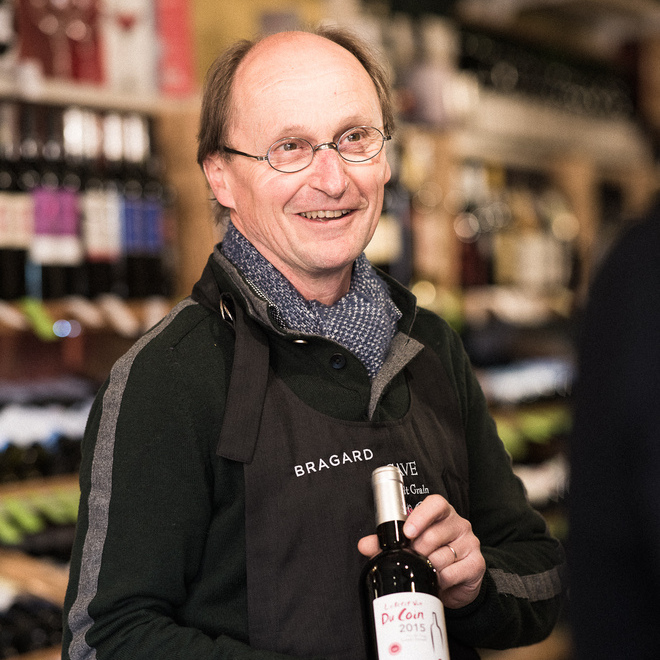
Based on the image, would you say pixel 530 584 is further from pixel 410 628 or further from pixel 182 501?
pixel 182 501

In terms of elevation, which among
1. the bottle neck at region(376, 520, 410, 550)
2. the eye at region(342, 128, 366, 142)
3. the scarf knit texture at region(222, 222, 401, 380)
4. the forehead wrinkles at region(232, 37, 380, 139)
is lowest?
the bottle neck at region(376, 520, 410, 550)

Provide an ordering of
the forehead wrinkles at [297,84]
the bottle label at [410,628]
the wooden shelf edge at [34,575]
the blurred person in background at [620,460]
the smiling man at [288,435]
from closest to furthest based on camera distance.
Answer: the blurred person in background at [620,460]
the bottle label at [410,628]
the smiling man at [288,435]
the forehead wrinkles at [297,84]
the wooden shelf edge at [34,575]

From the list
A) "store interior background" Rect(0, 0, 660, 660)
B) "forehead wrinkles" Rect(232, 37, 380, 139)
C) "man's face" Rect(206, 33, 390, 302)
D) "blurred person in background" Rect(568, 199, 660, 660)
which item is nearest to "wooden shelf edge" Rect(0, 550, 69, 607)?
"store interior background" Rect(0, 0, 660, 660)

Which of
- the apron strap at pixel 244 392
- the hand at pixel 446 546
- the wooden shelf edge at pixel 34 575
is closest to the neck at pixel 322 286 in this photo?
the apron strap at pixel 244 392

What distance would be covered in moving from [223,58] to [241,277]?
323mm

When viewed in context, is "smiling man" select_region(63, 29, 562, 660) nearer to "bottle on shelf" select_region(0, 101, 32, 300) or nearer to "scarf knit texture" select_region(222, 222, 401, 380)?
"scarf knit texture" select_region(222, 222, 401, 380)

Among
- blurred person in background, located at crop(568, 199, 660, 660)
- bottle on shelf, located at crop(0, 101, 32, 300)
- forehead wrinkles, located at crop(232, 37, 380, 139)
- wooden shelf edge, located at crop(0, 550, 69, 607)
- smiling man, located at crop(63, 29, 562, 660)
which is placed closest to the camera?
blurred person in background, located at crop(568, 199, 660, 660)

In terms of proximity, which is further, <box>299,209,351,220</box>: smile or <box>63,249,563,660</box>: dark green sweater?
<box>299,209,351,220</box>: smile

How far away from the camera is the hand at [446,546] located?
3.44 feet

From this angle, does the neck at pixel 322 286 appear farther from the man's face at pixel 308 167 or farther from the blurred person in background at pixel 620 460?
the blurred person in background at pixel 620 460

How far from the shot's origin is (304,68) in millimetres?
1218

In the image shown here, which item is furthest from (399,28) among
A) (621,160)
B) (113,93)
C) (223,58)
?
(223,58)

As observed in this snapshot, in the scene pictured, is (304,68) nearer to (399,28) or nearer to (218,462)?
(218,462)

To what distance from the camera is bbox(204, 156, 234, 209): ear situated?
4.28 ft
